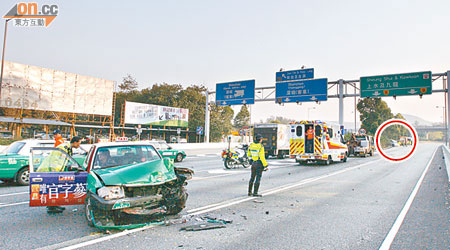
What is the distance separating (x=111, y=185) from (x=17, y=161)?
22.3 feet

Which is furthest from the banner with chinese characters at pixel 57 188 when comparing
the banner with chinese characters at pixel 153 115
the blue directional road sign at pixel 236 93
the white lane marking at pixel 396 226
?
the banner with chinese characters at pixel 153 115

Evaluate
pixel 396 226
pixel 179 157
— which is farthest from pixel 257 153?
pixel 179 157

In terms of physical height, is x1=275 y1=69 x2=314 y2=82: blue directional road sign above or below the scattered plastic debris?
above

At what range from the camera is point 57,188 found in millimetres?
5773

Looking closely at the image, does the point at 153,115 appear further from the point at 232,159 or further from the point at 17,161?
the point at 17,161

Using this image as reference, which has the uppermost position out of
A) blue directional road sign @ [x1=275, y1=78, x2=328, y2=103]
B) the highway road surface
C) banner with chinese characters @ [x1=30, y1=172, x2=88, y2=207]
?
blue directional road sign @ [x1=275, y1=78, x2=328, y2=103]

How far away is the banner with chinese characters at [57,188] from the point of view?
18.4 feet

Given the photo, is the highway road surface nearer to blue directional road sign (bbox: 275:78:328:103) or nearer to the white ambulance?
the white ambulance

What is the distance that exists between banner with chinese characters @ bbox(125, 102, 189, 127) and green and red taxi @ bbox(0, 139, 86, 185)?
30.5m

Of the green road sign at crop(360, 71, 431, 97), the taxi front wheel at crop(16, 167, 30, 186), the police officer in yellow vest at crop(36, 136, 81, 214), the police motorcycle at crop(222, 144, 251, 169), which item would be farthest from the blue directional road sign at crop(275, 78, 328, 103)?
the police officer in yellow vest at crop(36, 136, 81, 214)

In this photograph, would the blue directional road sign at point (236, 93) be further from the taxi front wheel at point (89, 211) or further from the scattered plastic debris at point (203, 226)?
the taxi front wheel at point (89, 211)

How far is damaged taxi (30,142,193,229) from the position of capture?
5.23 m

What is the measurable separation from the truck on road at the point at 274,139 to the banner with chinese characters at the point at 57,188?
64.4 feet

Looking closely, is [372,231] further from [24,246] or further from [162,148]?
[162,148]
